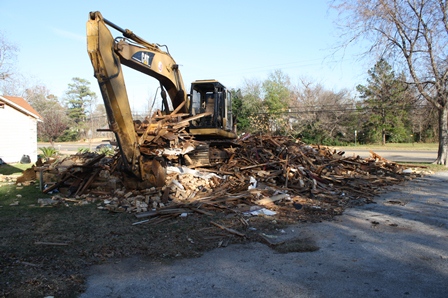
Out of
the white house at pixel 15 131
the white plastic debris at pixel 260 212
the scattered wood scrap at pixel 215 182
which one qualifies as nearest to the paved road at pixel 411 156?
the scattered wood scrap at pixel 215 182

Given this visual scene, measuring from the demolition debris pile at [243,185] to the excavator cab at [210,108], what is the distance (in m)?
1.25

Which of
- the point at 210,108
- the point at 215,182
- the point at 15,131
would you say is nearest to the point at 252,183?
the point at 215,182

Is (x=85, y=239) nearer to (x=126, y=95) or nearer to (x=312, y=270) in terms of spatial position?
(x=126, y=95)

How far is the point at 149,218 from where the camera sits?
7.77 m

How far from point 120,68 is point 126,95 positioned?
2.16 ft

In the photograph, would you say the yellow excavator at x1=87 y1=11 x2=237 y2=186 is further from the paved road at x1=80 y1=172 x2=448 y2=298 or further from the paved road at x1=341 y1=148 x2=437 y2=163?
the paved road at x1=341 y1=148 x2=437 y2=163

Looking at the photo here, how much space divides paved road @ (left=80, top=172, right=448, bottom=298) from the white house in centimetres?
A: 2141

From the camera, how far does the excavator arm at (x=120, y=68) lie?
7.64 metres

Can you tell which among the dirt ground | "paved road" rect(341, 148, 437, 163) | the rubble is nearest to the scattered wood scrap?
the rubble

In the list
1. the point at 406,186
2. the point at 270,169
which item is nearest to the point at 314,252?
the point at 270,169

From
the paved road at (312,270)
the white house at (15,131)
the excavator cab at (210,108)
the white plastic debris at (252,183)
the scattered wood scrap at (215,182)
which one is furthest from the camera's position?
the white house at (15,131)

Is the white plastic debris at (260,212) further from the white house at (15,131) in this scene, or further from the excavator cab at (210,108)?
the white house at (15,131)

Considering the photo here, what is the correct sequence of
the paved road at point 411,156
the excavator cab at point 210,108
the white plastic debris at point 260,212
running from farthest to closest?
the paved road at point 411,156 → the excavator cab at point 210,108 → the white plastic debris at point 260,212

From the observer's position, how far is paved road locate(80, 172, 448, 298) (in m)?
4.45
